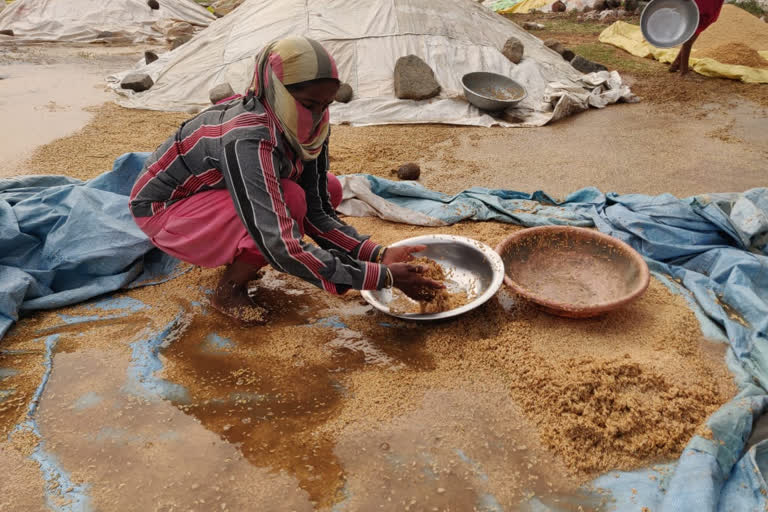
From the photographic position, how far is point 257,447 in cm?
159

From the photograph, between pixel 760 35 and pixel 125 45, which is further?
pixel 125 45

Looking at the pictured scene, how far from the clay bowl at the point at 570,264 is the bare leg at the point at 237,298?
109 cm

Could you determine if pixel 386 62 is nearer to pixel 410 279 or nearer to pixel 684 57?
pixel 684 57

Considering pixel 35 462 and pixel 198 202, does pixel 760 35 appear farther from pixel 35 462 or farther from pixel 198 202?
pixel 35 462

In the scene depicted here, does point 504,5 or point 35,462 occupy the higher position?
point 504,5

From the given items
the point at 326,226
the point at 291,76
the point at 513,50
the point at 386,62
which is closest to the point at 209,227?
the point at 326,226

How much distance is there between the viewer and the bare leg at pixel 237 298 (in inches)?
84.2

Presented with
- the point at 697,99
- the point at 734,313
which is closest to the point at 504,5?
the point at 697,99

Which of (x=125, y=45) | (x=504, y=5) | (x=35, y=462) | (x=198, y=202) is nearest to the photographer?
(x=35, y=462)

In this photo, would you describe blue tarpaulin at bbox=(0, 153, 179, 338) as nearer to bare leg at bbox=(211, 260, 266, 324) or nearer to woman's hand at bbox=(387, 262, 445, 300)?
bare leg at bbox=(211, 260, 266, 324)

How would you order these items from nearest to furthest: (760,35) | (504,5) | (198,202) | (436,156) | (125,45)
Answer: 1. (198,202)
2. (436,156)
3. (760,35)
4. (125,45)
5. (504,5)

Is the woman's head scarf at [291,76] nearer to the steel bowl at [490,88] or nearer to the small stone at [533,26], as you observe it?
the steel bowl at [490,88]

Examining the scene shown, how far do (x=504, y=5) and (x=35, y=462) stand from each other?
13.9 metres

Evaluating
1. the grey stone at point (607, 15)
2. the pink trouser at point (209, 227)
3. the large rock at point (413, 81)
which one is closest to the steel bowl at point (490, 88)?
the large rock at point (413, 81)
